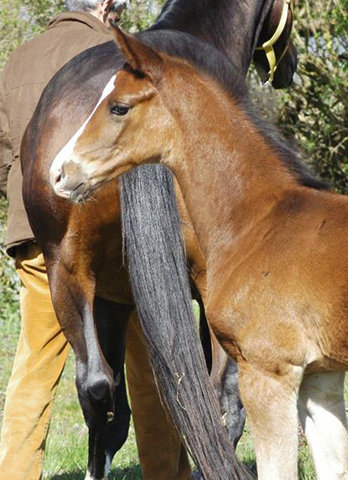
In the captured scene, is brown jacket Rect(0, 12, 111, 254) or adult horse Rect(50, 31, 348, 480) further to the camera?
brown jacket Rect(0, 12, 111, 254)

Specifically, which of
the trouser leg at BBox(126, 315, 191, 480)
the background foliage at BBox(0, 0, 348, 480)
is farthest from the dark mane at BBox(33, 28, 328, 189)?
the background foliage at BBox(0, 0, 348, 480)

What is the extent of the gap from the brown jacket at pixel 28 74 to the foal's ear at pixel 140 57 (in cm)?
99

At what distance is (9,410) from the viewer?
14.7 feet

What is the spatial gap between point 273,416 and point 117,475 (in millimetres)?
2255

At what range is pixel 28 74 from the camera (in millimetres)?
4508

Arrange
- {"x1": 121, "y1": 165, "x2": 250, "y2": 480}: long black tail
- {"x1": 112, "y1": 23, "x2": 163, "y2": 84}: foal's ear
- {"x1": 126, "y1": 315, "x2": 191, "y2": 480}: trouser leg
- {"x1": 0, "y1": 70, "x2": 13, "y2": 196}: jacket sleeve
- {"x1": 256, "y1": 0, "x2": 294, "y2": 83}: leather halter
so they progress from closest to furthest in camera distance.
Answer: {"x1": 112, "y1": 23, "x2": 163, "y2": 84}: foal's ear, {"x1": 121, "y1": 165, "x2": 250, "y2": 480}: long black tail, {"x1": 0, "y1": 70, "x2": 13, "y2": 196}: jacket sleeve, {"x1": 126, "y1": 315, "x2": 191, "y2": 480}: trouser leg, {"x1": 256, "y1": 0, "x2": 294, "y2": 83}: leather halter

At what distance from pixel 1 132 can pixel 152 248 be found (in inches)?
41.9

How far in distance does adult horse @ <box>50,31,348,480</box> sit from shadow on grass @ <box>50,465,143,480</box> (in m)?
1.95

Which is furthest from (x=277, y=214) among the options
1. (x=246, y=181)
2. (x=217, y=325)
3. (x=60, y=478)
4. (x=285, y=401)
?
(x=60, y=478)

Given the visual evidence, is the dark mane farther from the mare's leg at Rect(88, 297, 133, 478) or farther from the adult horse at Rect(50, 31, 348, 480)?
the mare's leg at Rect(88, 297, 133, 478)

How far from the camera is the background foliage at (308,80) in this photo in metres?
9.02

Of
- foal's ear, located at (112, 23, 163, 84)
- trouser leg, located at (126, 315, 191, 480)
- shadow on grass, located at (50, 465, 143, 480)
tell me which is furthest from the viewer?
shadow on grass, located at (50, 465, 143, 480)

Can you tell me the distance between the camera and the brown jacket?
449 cm

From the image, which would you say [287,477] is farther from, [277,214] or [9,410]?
[9,410]
